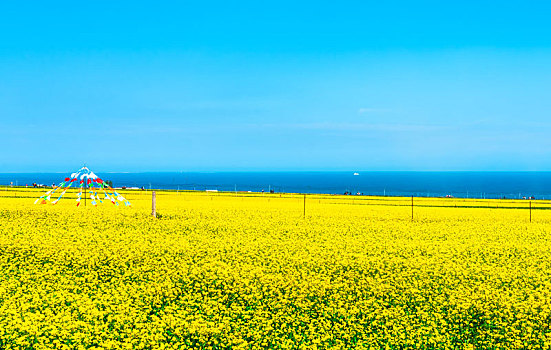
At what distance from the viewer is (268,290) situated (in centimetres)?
1159

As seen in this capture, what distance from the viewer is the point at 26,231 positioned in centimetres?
1969

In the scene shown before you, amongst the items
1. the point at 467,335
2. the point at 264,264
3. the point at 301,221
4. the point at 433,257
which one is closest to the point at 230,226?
the point at 301,221

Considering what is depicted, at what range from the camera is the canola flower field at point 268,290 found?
8695mm

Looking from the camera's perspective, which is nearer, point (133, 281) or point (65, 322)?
point (65, 322)

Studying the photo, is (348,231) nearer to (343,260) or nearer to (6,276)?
(343,260)

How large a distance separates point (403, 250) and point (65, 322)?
12.4 meters

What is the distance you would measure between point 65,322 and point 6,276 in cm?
440

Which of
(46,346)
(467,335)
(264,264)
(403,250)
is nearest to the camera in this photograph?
(46,346)

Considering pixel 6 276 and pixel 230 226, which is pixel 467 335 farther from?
pixel 230 226

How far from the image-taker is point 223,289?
11625 millimetres

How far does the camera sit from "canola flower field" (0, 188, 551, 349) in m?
Result: 8.70

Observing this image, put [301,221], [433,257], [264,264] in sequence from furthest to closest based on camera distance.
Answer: [301,221]
[433,257]
[264,264]

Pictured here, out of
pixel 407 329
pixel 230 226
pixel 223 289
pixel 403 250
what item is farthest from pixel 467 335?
pixel 230 226

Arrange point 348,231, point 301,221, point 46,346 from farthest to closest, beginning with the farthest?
point 301,221
point 348,231
point 46,346
